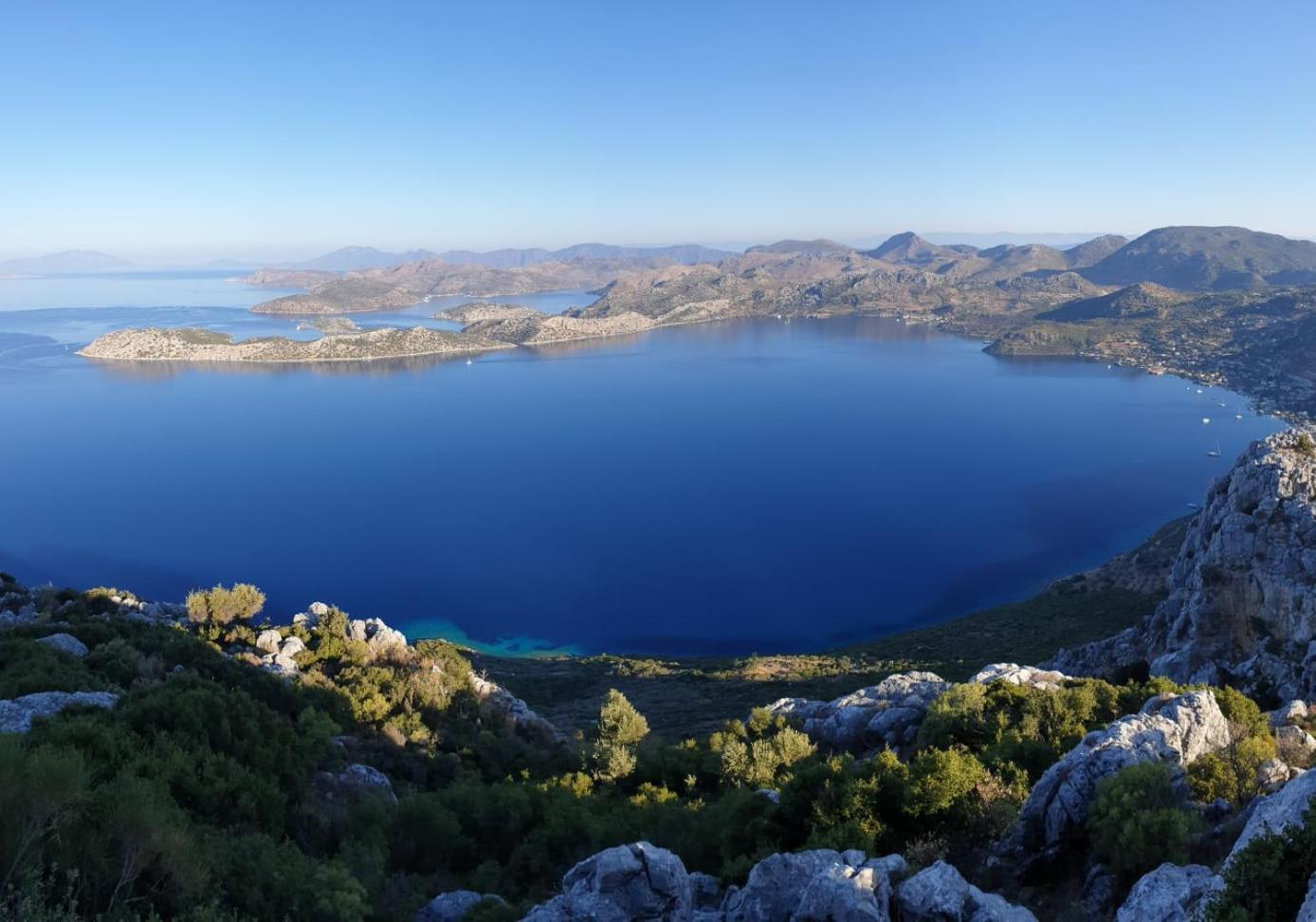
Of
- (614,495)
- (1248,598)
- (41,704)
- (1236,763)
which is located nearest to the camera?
(1236,763)

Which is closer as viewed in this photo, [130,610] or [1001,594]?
[130,610]

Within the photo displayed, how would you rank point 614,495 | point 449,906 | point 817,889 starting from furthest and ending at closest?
point 614,495
point 449,906
point 817,889


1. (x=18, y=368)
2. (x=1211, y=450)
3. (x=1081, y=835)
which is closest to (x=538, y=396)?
(x=1211, y=450)

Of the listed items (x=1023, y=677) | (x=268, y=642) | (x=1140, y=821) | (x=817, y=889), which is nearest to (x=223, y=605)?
(x=268, y=642)

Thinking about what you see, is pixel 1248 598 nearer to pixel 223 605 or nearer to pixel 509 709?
pixel 509 709

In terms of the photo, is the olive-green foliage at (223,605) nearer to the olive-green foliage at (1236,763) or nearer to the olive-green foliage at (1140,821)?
the olive-green foliage at (1140,821)

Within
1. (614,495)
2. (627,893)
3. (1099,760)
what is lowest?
(614,495)

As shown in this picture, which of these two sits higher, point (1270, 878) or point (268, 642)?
point (1270, 878)

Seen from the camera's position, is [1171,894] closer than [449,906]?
Yes

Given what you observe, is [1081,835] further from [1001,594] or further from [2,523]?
[2,523]
